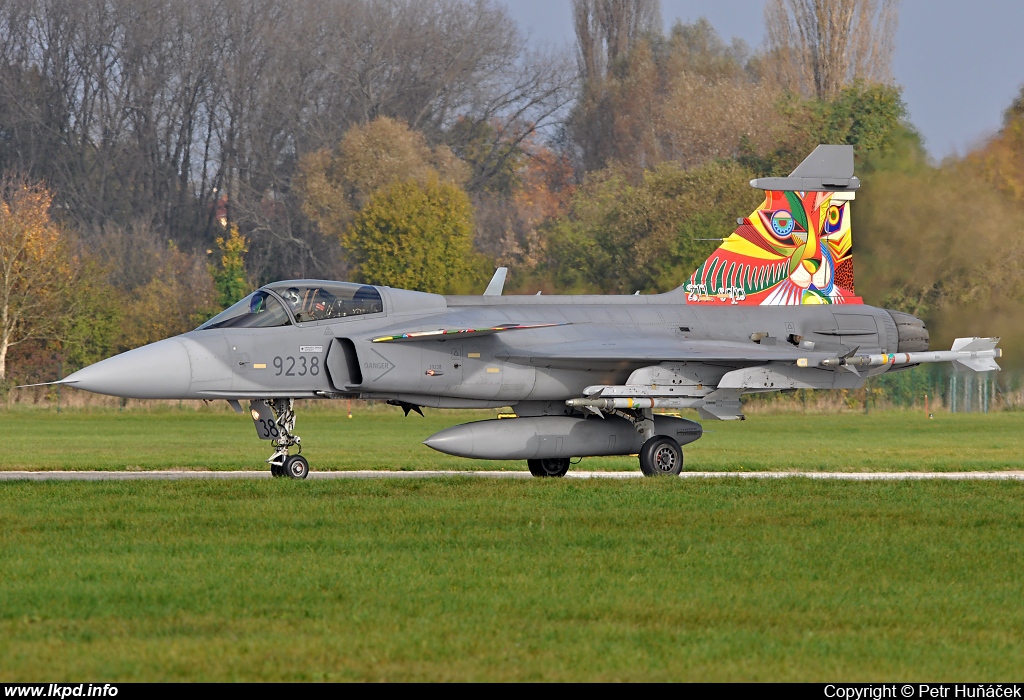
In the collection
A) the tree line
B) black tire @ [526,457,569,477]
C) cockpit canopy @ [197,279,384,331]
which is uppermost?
the tree line

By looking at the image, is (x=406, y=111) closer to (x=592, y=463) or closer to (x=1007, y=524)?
(x=592, y=463)

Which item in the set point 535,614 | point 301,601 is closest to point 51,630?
point 301,601

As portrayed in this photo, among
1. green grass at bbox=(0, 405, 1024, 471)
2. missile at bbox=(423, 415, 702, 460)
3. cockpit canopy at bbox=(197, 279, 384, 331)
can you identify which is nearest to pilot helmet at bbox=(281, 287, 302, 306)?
cockpit canopy at bbox=(197, 279, 384, 331)

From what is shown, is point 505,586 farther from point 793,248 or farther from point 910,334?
point 910,334

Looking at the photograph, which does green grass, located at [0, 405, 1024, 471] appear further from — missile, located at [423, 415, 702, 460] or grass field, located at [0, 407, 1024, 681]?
grass field, located at [0, 407, 1024, 681]

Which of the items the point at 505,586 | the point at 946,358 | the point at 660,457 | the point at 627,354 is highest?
the point at 946,358

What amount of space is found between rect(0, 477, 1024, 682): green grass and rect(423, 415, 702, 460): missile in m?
2.45

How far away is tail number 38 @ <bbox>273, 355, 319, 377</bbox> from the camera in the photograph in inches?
621

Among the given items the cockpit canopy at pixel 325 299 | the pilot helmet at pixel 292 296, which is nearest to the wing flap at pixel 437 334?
the cockpit canopy at pixel 325 299

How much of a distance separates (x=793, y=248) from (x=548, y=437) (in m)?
5.11

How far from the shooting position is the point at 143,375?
49.8ft

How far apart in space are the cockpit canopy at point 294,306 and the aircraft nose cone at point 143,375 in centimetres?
74

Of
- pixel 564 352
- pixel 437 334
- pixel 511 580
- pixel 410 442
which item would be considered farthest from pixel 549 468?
pixel 410 442

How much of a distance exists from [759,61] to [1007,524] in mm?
69939
